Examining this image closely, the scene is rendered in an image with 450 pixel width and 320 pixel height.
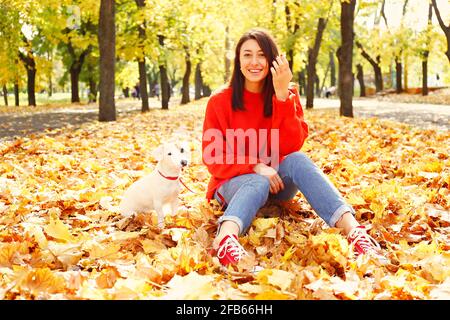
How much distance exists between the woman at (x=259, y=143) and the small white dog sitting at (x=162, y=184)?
0.30m

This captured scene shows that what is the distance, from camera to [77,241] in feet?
9.94

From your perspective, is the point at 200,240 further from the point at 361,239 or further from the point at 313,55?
the point at 313,55

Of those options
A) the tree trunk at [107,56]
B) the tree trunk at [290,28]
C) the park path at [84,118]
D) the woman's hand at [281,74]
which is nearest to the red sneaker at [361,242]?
the woman's hand at [281,74]

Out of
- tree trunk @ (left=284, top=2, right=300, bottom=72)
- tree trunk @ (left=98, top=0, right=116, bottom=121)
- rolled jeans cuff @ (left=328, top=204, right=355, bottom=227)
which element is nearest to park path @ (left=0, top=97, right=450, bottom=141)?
tree trunk @ (left=98, top=0, right=116, bottom=121)

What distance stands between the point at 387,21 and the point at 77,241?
120ft

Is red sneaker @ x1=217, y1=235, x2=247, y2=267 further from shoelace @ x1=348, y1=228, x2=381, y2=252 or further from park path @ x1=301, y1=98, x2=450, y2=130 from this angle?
park path @ x1=301, y1=98, x2=450, y2=130

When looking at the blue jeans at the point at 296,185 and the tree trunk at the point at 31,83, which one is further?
the tree trunk at the point at 31,83

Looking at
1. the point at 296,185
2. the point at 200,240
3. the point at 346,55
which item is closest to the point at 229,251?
the point at 200,240

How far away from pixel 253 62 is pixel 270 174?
2.65 feet

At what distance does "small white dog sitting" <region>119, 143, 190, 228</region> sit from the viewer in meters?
3.26

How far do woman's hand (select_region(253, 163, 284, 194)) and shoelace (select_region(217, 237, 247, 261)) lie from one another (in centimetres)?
72

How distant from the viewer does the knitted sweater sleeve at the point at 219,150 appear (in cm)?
344

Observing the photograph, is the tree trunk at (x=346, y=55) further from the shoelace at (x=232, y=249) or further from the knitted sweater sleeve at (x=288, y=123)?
the shoelace at (x=232, y=249)

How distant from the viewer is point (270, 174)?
3.39m
